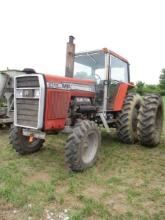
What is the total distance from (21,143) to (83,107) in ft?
4.82

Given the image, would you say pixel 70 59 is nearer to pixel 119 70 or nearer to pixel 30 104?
pixel 119 70

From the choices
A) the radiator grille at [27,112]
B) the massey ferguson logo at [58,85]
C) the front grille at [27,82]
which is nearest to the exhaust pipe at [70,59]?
the massey ferguson logo at [58,85]

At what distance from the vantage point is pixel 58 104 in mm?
5223

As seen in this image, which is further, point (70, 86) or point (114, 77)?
point (114, 77)

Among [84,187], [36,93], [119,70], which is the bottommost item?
[84,187]

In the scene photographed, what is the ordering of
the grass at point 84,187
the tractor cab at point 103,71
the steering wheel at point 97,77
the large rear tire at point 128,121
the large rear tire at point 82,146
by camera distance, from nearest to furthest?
the grass at point 84,187 < the large rear tire at point 82,146 < the tractor cab at point 103,71 < the steering wheel at point 97,77 < the large rear tire at point 128,121

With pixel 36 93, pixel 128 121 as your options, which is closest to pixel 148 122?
pixel 128 121

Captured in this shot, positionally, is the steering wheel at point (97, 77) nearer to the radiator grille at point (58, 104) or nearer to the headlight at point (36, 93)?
the radiator grille at point (58, 104)

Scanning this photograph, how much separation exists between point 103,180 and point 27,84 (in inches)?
85.8

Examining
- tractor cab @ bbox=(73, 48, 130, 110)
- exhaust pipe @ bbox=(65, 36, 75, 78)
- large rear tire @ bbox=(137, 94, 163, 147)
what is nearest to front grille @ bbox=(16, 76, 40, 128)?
exhaust pipe @ bbox=(65, 36, 75, 78)

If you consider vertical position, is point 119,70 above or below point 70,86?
above

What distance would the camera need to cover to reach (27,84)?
5207 mm

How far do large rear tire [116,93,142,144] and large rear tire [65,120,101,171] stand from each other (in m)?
1.45

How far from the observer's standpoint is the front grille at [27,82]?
5043 millimetres
